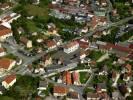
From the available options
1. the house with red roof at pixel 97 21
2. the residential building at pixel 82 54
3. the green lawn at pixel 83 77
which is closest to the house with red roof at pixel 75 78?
the green lawn at pixel 83 77

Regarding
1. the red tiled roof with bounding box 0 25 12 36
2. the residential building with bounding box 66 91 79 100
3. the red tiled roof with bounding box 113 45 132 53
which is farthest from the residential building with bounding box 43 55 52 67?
the red tiled roof with bounding box 113 45 132 53

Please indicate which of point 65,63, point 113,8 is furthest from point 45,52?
point 113,8

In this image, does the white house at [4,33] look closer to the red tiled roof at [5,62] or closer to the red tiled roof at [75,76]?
the red tiled roof at [5,62]

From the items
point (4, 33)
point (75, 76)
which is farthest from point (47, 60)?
point (4, 33)

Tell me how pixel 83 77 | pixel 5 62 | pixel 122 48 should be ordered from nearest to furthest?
pixel 83 77, pixel 5 62, pixel 122 48

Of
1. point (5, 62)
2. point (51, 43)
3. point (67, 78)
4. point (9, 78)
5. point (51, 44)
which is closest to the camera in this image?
point (9, 78)

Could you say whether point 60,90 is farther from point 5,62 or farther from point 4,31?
point 4,31
